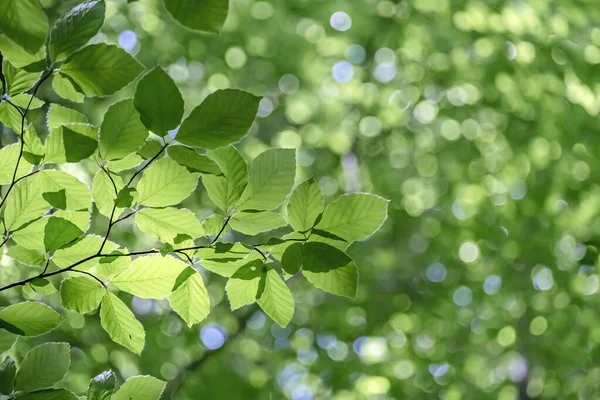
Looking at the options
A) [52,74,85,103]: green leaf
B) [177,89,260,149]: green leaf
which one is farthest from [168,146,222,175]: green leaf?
[52,74,85,103]: green leaf

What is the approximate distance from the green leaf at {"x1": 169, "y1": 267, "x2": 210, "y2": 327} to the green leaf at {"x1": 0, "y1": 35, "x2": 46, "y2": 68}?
312mm

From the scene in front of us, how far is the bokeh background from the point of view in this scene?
3789mm

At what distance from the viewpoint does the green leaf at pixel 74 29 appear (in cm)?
54

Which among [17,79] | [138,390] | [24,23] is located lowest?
[138,390]

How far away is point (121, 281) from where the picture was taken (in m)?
0.72

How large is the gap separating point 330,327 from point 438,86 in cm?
217

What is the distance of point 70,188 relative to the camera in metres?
0.70

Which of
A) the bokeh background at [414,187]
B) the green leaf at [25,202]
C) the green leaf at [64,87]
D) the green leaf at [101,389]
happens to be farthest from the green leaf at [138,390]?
the bokeh background at [414,187]

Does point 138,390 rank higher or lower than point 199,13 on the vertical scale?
lower

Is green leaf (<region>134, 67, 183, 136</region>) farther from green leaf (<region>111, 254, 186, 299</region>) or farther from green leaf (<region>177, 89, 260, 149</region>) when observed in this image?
green leaf (<region>111, 254, 186, 299</region>)

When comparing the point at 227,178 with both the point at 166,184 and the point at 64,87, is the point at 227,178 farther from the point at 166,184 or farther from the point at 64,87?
the point at 64,87

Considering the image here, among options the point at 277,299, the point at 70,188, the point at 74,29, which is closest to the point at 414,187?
the point at 277,299

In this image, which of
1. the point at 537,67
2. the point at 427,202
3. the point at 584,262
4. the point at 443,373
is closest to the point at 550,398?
the point at 443,373

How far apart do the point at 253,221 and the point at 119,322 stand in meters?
0.23
